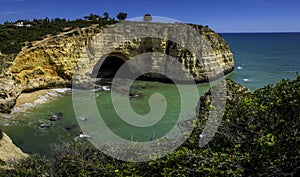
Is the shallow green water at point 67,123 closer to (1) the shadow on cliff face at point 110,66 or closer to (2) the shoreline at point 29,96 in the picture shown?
(2) the shoreline at point 29,96

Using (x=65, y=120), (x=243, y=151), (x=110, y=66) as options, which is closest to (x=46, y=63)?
(x=110, y=66)

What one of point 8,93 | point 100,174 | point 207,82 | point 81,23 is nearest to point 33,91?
point 8,93

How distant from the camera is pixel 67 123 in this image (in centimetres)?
2152

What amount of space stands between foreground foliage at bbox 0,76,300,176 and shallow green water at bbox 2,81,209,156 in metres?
9.93

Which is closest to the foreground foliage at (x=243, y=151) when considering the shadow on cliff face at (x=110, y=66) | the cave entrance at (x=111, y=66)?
the cave entrance at (x=111, y=66)

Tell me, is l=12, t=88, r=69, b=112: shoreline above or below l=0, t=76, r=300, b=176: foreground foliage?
below

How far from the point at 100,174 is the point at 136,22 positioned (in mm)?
30866

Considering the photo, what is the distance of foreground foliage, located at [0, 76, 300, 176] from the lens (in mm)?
5340

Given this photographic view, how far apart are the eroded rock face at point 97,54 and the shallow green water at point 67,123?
3187 mm

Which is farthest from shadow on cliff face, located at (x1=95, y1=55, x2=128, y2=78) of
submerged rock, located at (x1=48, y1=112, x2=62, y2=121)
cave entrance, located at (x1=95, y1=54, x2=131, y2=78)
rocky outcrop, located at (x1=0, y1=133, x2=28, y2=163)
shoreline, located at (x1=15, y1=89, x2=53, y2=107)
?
rocky outcrop, located at (x1=0, y1=133, x2=28, y2=163)

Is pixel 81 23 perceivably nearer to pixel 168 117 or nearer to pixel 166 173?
pixel 168 117

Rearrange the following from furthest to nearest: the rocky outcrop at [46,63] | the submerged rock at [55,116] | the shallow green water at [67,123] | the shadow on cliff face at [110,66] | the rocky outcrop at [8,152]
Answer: the shadow on cliff face at [110,66] < the rocky outcrop at [46,63] < the submerged rock at [55,116] < the shallow green water at [67,123] < the rocky outcrop at [8,152]

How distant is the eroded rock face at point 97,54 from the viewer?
29062 millimetres

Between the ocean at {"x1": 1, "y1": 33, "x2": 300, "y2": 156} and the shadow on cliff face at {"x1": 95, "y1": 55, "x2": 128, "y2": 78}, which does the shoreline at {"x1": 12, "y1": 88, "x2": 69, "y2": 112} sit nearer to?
the ocean at {"x1": 1, "y1": 33, "x2": 300, "y2": 156}
